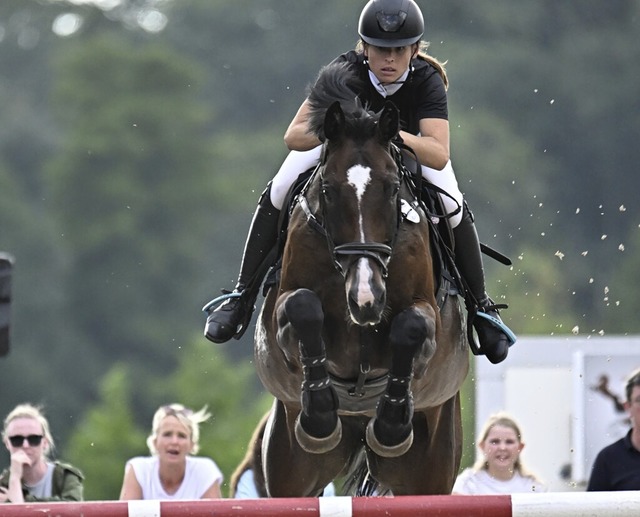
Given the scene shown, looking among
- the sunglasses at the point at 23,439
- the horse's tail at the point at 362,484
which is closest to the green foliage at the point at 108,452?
the sunglasses at the point at 23,439

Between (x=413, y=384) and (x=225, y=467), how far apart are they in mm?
20456

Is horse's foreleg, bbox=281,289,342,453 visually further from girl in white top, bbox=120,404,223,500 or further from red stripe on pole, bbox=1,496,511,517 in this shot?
girl in white top, bbox=120,404,223,500

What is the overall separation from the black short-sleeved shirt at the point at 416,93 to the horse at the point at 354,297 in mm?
118

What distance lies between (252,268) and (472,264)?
A: 1023 millimetres

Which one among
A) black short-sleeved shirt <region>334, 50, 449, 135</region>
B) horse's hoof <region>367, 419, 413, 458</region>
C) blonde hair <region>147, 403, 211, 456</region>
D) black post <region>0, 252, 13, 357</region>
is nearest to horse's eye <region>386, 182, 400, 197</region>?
black short-sleeved shirt <region>334, 50, 449, 135</region>

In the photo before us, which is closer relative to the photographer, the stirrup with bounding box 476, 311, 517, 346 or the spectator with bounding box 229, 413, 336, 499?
the stirrup with bounding box 476, 311, 517, 346

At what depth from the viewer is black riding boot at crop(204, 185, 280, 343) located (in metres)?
7.78

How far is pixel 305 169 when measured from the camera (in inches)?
299

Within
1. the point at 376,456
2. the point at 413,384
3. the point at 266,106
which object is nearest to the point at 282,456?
the point at 376,456

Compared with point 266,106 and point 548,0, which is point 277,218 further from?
point 548,0

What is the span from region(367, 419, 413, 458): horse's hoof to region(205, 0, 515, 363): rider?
924mm

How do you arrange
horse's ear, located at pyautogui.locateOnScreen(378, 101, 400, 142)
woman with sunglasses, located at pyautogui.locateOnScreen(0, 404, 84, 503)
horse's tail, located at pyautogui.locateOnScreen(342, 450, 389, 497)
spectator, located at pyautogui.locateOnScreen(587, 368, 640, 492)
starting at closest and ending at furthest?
horse's ear, located at pyautogui.locateOnScreen(378, 101, 400, 142) → spectator, located at pyautogui.locateOnScreen(587, 368, 640, 492) → horse's tail, located at pyautogui.locateOnScreen(342, 450, 389, 497) → woman with sunglasses, located at pyautogui.locateOnScreen(0, 404, 84, 503)

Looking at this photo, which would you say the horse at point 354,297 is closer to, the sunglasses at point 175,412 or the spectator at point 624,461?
the spectator at point 624,461

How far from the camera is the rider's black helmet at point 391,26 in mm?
7262
